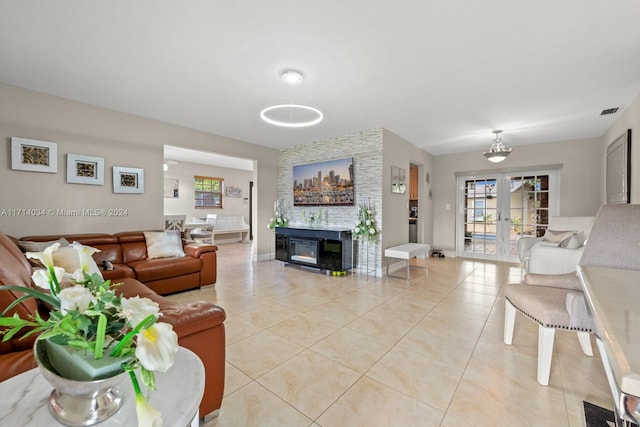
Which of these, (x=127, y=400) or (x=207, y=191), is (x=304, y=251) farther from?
(x=207, y=191)

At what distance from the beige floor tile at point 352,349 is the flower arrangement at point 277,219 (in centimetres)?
347

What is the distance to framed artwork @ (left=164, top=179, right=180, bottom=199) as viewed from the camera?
780cm

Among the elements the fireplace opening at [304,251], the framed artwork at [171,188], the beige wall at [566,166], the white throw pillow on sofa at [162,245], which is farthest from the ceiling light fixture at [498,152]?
the framed artwork at [171,188]

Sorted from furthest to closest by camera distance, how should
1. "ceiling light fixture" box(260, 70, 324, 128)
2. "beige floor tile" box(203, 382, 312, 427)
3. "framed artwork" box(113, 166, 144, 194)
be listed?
"framed artwork" box(113, 166, 144, 194)
"ceiling light fixture" box(260, 70, 324, 128)
"beige floor tile" box(203, 382, 312, 427)

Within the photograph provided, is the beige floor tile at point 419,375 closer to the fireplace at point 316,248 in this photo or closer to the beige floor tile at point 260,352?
the beige floor tile at point 260,352

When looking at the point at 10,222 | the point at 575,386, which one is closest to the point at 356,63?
the point at 575,386

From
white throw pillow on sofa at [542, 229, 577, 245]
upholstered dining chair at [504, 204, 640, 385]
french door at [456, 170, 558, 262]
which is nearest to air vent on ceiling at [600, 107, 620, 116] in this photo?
white throw pillow on sofa at [542, 229, 577, 245]

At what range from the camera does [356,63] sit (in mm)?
2568

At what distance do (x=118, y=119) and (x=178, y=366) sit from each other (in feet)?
14.1

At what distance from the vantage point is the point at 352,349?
2230 millimetres

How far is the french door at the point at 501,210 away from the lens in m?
5.66

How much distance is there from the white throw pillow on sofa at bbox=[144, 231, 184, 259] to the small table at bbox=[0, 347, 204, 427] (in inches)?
128

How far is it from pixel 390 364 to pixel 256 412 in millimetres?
1012

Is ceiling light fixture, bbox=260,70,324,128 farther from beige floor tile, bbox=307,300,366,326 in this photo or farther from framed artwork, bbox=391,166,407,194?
beige floor tile, bbox=307,300,366,326
